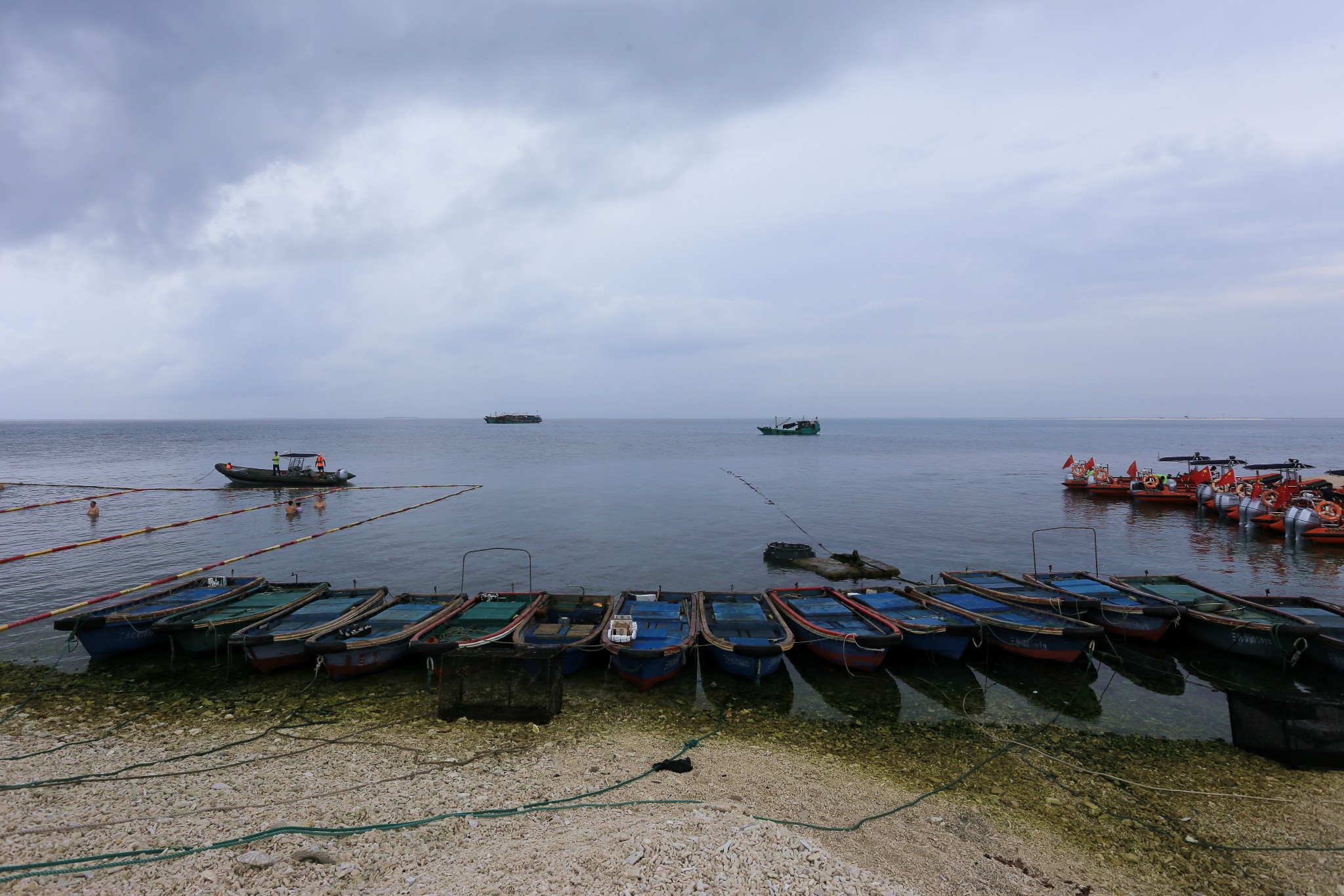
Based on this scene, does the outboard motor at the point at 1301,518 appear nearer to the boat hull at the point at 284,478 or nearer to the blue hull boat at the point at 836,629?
the blue hull boat at the point at 836,629

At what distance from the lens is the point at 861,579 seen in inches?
1014

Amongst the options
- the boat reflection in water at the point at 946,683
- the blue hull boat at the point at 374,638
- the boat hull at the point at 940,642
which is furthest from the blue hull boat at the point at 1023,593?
the blue hull boat at the point at 374,638

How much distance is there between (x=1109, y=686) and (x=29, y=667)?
28.9 meters

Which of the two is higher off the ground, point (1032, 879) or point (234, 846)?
point (234, 846)

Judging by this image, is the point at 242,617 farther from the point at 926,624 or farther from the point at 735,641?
the point at 926,624

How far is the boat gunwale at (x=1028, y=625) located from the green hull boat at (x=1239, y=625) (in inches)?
97.4

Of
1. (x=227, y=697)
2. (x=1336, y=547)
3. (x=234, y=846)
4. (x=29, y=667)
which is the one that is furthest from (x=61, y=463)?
(x=1336, y=547)

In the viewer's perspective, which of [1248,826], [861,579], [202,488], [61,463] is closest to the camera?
[1248,826]

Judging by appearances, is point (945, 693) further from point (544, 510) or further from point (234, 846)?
point (544, 510)

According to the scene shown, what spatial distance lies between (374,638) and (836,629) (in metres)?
12.4

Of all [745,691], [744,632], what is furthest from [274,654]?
[744,632]

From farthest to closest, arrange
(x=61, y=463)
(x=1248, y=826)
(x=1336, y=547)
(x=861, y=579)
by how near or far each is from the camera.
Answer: (x=61, y=463) < (x=1336, y=547) < (x=861, y=579) < (x=1248, y=826)

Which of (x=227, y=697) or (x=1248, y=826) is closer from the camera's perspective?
(x=1248, y=826)

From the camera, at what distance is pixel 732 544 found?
32.5 metres
